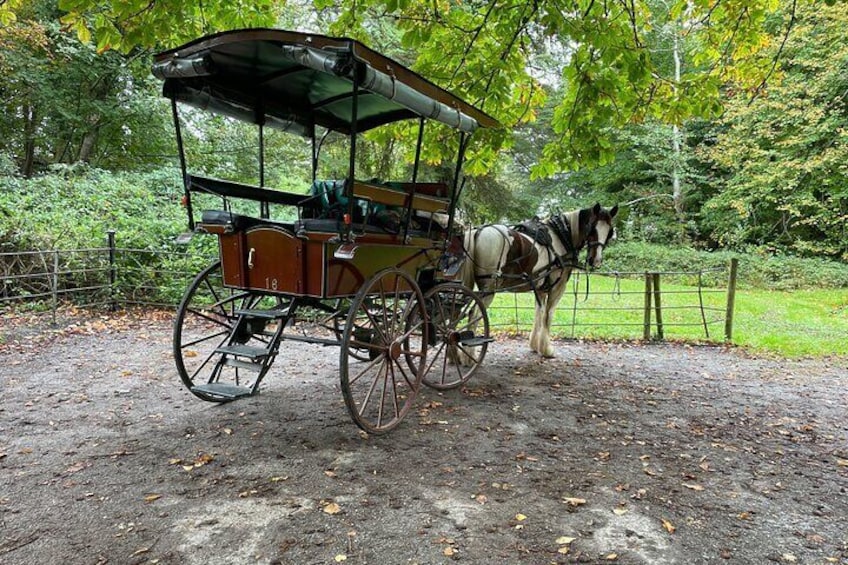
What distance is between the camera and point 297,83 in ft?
14.2

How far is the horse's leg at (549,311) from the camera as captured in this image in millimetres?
6820

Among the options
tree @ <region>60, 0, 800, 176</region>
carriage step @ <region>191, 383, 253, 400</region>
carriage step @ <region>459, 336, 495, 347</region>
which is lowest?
carriage step @ <region>191, 383, 253, 400</region>

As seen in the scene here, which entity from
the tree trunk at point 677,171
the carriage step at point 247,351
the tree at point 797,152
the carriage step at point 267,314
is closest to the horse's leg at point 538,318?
the carriage step at point 267,314

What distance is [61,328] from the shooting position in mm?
7098

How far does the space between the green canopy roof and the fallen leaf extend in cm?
249

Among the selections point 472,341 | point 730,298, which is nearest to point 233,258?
point 472,341

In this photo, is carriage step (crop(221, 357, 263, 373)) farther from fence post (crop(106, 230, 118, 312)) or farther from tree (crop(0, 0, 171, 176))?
tree (crop(0, 0, 171, 176))

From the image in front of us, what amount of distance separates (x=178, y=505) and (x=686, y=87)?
238 inches

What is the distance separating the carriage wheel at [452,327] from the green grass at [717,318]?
304 cm

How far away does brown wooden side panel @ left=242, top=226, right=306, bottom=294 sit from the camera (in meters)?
3.65

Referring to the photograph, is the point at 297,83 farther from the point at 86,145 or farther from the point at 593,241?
the point at 86,145

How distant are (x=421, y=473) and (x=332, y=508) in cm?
71

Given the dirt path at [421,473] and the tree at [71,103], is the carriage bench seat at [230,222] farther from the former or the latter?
the tree at [71,103]

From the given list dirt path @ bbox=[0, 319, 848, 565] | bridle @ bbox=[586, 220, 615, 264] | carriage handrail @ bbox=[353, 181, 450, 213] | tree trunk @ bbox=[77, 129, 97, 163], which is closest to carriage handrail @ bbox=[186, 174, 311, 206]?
carriage handrail @ bbox=[353, 181, 450, 213]
